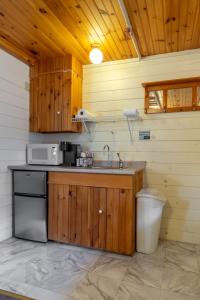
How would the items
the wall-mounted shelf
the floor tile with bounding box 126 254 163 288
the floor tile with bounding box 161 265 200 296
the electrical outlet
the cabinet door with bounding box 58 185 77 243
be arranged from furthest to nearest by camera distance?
the electrical outlet < the wall-mounted shelf < the cabinet door with bounding box 58 185 77 243 < the floor tile with bounding box 126 254 163 288 < the floor tile with bounding box 161 265 200 296

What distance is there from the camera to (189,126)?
2.82 meters

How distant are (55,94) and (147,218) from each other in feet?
6.93

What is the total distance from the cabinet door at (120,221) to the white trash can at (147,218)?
0.11m

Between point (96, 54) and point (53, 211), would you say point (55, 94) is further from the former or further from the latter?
point (53, 211)

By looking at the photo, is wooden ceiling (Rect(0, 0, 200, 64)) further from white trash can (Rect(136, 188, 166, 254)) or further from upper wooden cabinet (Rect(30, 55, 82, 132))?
white trash can (Rect(136, 188, 166, 254))

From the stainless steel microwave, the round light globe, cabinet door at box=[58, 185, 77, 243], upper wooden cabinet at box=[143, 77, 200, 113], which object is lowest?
cabinet door at box=[58, 185, 77, 243]

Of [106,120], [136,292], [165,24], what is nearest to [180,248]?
[136,292]

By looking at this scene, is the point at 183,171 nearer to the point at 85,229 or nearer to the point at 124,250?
the point at 124,250

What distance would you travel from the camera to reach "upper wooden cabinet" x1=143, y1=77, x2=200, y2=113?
2.79 metres

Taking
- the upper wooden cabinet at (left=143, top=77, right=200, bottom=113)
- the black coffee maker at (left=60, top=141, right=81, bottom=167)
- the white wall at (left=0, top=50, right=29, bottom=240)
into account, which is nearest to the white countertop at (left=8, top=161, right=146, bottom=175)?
the white wall at (left=0, top=50, right=29, bottom=240)

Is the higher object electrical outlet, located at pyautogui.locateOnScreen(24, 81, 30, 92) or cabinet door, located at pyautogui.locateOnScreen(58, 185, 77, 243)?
electrical outlet, located at pyautogui.locateOnScreen(24, 81, 30, 92)

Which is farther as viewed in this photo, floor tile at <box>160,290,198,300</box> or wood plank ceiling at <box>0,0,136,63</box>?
wood plank ceiling at <box>0,0,136,63</box>

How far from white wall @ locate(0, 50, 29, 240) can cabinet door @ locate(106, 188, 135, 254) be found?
55.5 inches

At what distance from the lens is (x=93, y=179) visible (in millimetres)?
2529
